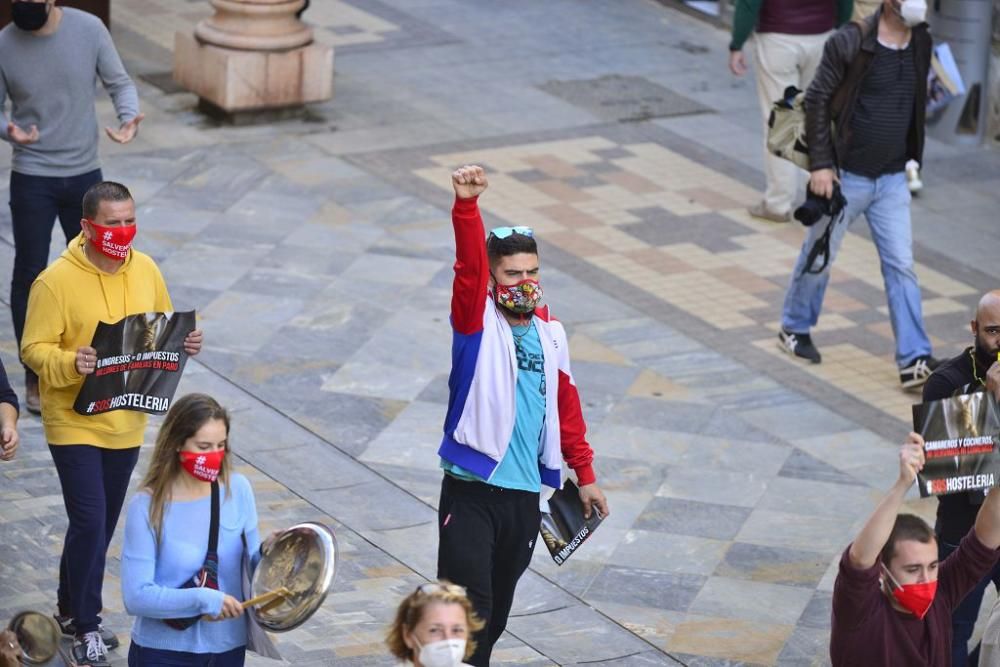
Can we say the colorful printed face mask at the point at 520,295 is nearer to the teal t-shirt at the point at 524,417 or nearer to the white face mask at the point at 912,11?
the teal t-shirt at the point at 524,417

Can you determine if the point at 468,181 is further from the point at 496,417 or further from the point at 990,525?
the point at 990,525

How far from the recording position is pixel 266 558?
545 centimetres

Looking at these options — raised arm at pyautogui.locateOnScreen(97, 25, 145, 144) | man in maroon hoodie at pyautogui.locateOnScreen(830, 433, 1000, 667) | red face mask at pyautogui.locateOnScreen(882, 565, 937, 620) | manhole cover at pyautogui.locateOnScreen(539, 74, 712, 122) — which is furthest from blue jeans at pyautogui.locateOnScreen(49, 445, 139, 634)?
manhole cover at pyautogui.locateOnScreen(539, 74, 712, 122)

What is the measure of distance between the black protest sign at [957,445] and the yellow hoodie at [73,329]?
2.69 m

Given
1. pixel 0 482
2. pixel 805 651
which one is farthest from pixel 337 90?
pixel 805 651

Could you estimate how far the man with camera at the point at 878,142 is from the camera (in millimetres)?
9820

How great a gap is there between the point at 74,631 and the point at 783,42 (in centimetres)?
702

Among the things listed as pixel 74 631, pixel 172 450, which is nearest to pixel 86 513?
pixel 74 631

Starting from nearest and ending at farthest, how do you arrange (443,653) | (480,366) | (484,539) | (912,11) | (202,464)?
1. (443,653)
2. (202,464)
3. (480,366)
4. (484,539)
5. (912,11)

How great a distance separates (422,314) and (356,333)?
0.45m

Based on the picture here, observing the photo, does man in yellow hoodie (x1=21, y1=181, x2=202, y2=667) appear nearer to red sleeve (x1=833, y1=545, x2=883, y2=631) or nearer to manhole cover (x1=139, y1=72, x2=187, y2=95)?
red sleeve (x1=833, y1=545, x2=883, y2=631)

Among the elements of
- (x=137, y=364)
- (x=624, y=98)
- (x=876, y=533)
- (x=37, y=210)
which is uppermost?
(x=876, y=533)

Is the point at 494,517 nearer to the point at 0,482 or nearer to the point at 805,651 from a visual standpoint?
the point at 805,651

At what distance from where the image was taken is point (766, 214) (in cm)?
1250
